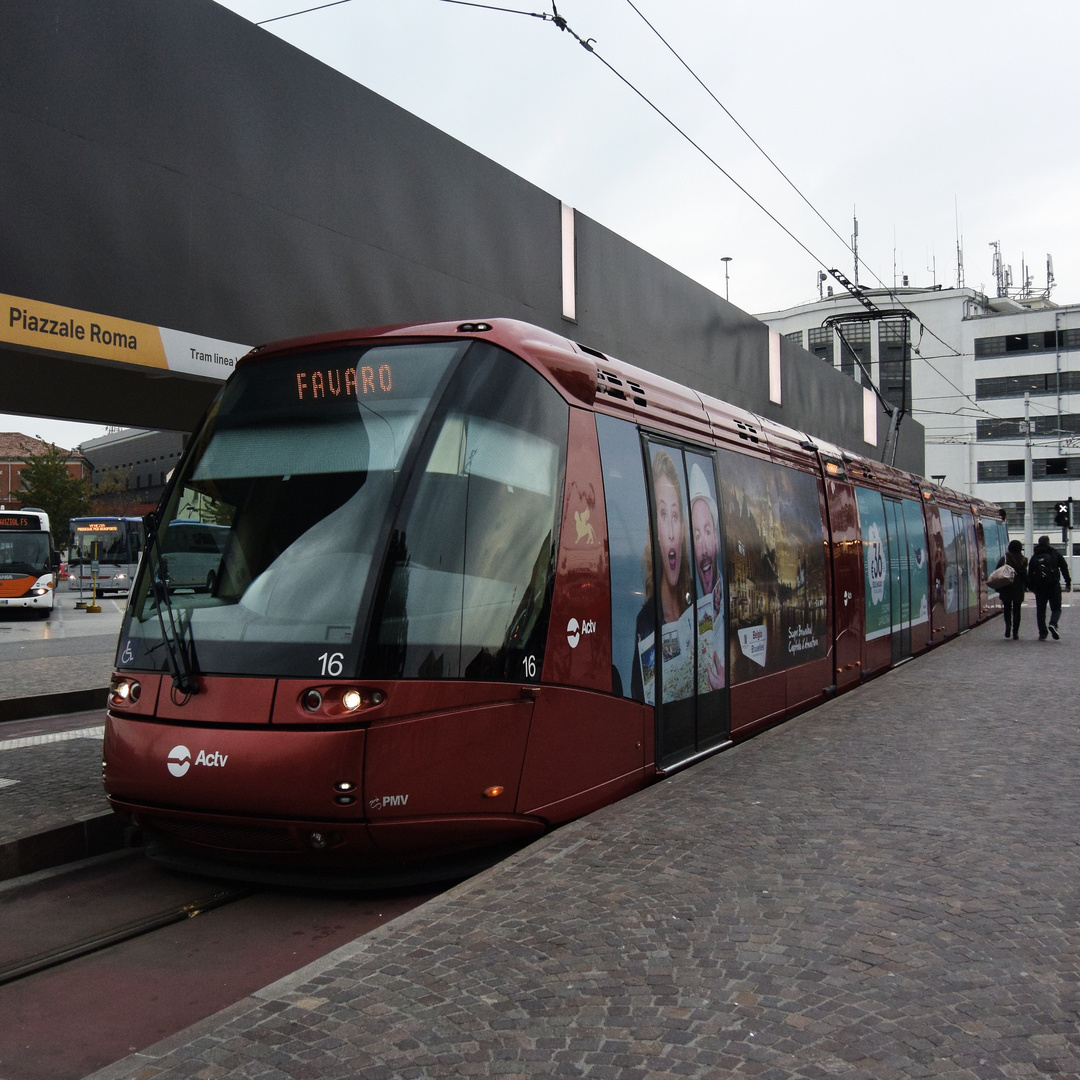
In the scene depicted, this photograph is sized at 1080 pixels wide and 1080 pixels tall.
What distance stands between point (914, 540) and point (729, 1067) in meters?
14.7

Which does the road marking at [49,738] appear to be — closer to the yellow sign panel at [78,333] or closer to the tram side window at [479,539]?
the yellow sign panel at [78,333]

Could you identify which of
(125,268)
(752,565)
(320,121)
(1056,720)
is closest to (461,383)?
(752,565)

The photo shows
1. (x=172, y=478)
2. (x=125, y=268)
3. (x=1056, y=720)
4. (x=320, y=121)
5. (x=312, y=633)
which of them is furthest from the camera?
(x=320, y=121)

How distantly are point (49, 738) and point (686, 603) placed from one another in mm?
5601

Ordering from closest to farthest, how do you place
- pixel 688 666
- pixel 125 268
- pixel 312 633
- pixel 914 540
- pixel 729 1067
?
pixel 729 1067, pixel 312 633, pixel 688 666, pixel 125 268, pixel 914 540

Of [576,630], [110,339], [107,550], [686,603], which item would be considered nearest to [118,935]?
[576,630]

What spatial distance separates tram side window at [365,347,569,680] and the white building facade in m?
66.2

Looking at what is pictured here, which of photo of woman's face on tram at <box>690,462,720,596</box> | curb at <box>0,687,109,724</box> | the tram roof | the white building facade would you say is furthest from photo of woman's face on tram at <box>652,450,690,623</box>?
the white building facade

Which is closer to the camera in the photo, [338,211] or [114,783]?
[114,783]

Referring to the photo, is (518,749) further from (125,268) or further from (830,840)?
(125,268)

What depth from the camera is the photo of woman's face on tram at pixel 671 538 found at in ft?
23.7

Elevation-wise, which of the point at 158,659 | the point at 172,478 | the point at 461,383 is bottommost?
the point at 158,659

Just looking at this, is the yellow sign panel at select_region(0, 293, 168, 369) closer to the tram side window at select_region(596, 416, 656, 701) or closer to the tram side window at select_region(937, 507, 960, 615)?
the tram side window at select_region(596, 416, 656, 701)

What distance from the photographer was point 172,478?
6.11 meters
